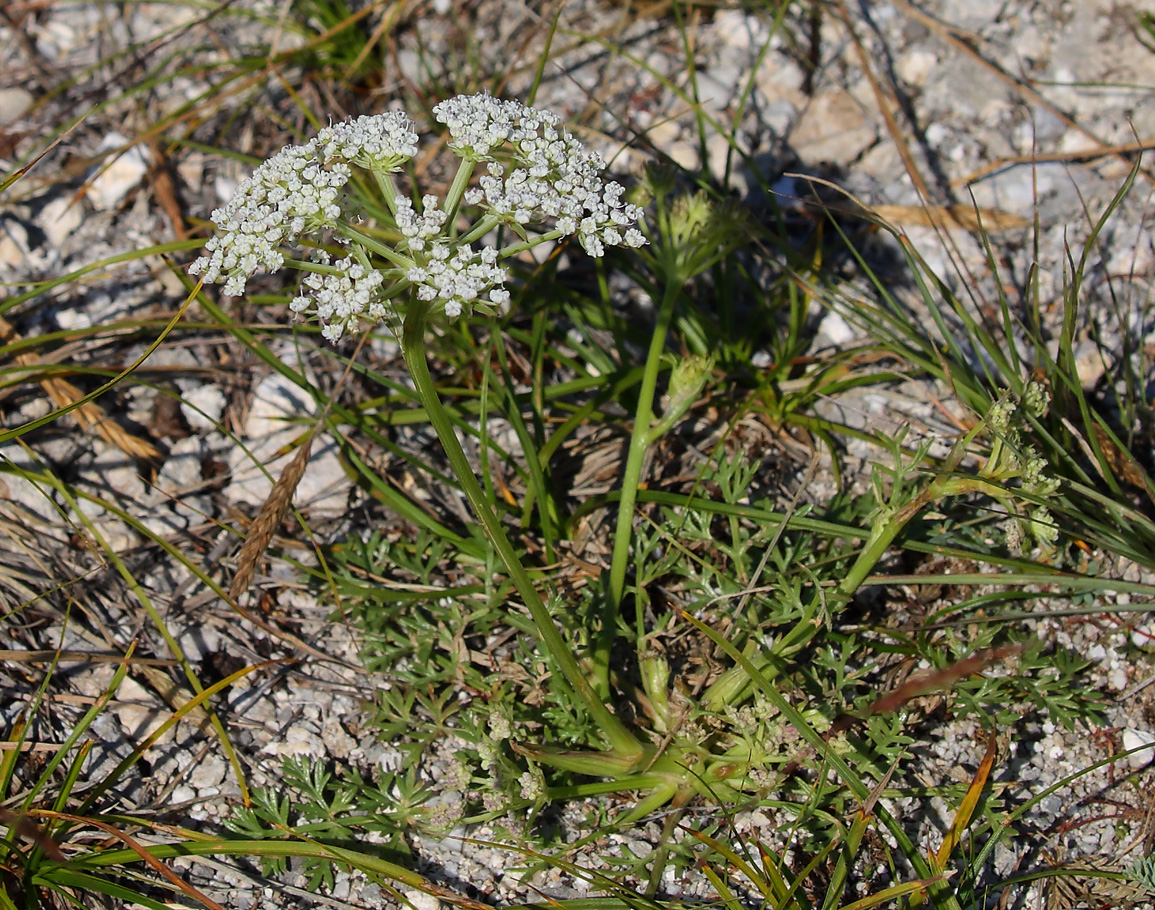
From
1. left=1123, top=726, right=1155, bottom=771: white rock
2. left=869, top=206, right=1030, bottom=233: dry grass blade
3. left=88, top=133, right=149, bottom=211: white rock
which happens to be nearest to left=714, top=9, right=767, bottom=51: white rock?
left=869, top=206, right=1030, bottom=233: dry grass blade

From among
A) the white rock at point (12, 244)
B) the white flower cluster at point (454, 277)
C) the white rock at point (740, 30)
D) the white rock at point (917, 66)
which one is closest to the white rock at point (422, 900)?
the white flower cluster at point (454, 277)

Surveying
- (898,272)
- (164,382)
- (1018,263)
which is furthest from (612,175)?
(164,382)

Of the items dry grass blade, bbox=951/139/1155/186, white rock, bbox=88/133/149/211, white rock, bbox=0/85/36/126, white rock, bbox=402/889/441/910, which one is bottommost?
white rock, bbox=402/889/441/910

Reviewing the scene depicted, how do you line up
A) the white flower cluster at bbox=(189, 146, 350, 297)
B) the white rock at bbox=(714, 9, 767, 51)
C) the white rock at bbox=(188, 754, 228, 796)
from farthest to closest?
1. the white rock at bbox=(714, 9, 767, 51)
2. the white rock at bbox=(188, 754, 228, 796)
3. the white flower cluster at bbox=(189, 146, 350, 297)

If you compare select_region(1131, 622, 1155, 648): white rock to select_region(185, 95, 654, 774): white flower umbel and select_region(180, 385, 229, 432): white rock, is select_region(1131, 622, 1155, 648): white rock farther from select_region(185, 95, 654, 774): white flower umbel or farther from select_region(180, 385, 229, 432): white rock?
select_region(180, 385, 229, 432): white rock

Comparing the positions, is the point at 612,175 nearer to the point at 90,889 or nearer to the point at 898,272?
the point at 898,272

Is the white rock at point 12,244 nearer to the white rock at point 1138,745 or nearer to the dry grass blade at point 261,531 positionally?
the dry grass blade at point 261,531

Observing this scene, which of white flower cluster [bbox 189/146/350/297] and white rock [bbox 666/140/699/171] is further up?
white rock [bbox 666/140/699/171]

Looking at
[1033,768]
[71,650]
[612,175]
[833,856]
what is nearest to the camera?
[833,856]
